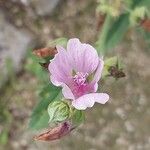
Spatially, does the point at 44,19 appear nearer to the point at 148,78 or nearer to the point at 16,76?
the point at 16,76

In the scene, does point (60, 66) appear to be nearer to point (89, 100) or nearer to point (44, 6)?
point (89, 100)

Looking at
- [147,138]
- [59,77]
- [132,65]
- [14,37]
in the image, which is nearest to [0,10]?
[14,37]

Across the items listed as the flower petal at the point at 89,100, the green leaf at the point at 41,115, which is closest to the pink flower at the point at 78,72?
the flower petal at the point at 89,100

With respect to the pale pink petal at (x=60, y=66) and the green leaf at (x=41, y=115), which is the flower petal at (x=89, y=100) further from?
the green leaf at (x=41, y=115)

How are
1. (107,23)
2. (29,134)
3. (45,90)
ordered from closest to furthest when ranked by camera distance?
(45,90), (107,23), (29,134)

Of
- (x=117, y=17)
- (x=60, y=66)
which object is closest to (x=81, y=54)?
(x=60, y=66)

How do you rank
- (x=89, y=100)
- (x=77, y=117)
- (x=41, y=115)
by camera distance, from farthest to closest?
(x=41, y=115), (x=77, y=117), (x=89, y=100)
